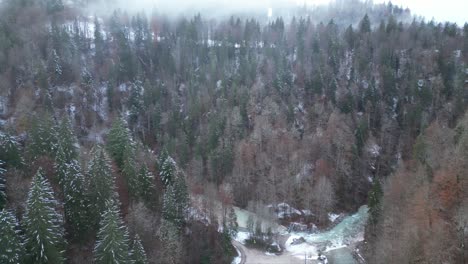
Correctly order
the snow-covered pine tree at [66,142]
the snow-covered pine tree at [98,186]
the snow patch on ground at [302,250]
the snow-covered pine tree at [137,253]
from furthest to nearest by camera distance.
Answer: the snow patch on ground at [302,250], the snow-covered pine tree at [66,142], the snow-covered pine tree at [98,186], the snow-covered pine tree at [137,253]

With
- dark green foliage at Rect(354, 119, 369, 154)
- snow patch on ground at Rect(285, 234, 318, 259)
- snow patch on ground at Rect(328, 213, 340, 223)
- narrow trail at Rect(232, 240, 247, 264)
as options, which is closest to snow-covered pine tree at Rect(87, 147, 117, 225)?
narrow trail at Rect(232, 240, 247, 264)

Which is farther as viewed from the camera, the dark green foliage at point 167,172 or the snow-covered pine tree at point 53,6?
the snow-covered pine tree at point 53,6

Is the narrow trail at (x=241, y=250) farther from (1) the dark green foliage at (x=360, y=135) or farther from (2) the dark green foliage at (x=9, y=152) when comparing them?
(1) the dark green foliage at (x=360, y=135)

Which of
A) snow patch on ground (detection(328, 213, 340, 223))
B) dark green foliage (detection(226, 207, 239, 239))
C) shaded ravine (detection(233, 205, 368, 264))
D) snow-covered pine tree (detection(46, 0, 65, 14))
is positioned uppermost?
snow-covered pine tree (detection(46, 0, 65, 14))

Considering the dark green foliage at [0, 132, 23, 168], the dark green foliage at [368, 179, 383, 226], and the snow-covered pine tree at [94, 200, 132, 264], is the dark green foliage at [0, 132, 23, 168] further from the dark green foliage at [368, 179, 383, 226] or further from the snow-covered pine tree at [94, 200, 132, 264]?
the dark green foliage at [368, 179, 383, 226]

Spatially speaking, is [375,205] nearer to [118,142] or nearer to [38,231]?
[118,142]

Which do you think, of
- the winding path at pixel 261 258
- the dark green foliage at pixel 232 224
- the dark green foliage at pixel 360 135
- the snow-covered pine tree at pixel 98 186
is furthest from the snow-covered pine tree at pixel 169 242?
the dark green foliage at pixel 360 135

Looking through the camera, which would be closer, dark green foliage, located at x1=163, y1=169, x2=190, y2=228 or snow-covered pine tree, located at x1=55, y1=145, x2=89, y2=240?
snow-covered pine tree, located at x1=55, y1=145, x2=89, y2=240

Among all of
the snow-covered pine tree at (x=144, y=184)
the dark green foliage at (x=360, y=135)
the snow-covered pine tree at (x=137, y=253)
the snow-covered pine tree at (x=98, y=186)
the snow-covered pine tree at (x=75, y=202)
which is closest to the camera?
the snow-covered pine tree at (x=137, y=253)
